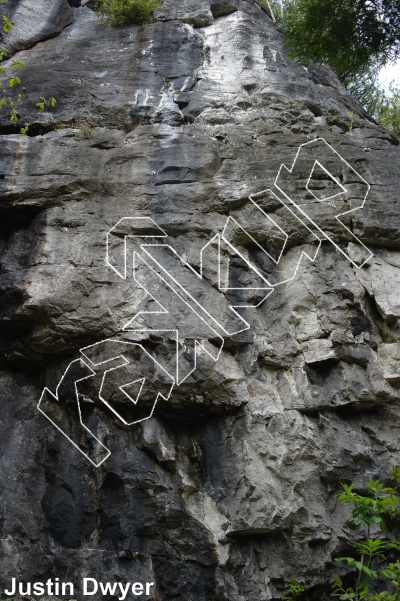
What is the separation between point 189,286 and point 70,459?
2.00 m

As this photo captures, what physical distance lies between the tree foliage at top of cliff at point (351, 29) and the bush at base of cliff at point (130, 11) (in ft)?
14.3

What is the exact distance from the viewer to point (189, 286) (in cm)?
635

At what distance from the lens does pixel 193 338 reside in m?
6.06

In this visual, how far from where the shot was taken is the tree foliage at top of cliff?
16.1ft

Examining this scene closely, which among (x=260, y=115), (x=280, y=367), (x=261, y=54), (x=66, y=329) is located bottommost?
(x=280, y=367)

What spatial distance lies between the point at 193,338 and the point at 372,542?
2.35m

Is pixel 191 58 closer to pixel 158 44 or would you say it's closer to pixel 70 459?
pixel 158 44

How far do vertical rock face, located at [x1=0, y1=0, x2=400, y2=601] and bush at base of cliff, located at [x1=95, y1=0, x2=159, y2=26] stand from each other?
5.94ft

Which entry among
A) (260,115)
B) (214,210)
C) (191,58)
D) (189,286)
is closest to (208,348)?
(189,286)
